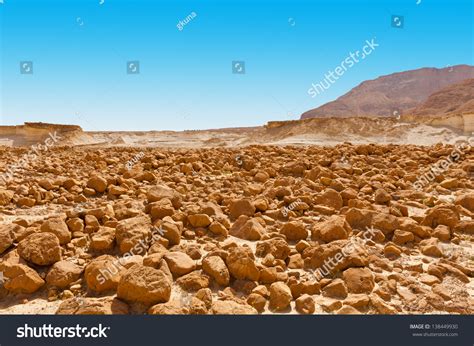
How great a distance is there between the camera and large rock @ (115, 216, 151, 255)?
3.48 metres

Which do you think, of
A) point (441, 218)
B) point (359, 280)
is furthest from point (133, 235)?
point (441, 218)

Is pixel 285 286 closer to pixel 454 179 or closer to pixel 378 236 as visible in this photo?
pixel 378 236

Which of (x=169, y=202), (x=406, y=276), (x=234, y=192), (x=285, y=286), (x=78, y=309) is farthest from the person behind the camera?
(x=234, y=192)

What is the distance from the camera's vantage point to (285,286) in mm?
2857

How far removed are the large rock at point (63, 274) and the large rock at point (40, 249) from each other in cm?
12

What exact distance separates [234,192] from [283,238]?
84.7 inches

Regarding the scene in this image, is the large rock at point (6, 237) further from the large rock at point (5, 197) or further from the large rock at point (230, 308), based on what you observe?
the large rock at point (230, 308)

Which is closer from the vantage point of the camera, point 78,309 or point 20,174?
point 78,309

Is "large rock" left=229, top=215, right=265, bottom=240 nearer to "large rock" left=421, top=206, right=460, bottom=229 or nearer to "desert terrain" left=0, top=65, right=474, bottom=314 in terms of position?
"desert terrain" left=0, top=65, right=474, bottom=314

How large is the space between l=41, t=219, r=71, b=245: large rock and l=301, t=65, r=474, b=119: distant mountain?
85.8 metres

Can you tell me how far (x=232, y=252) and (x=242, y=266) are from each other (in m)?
0.17

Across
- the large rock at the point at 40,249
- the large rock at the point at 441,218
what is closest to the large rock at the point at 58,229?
the large rock at the point at 40,249

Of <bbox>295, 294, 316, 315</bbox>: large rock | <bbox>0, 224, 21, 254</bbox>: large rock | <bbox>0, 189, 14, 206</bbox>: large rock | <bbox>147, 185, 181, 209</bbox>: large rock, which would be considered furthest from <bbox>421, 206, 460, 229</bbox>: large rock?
<bbox>0, 189, 14, 206</bbox>: large rock

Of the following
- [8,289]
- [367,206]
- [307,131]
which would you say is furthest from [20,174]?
[307,131]
